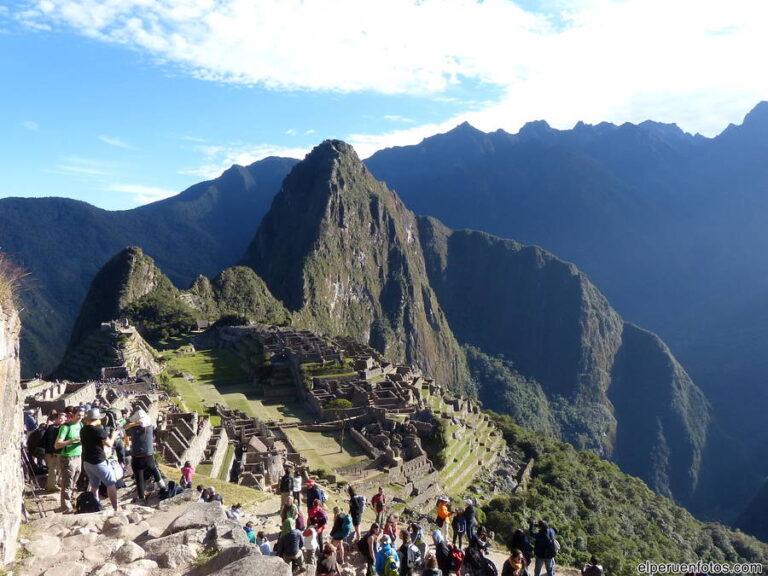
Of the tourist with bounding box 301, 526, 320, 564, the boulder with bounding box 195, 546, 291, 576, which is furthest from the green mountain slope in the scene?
the boulder with bounding box 195, 546, 291, 576

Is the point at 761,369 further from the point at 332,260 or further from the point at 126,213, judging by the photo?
the point at 126,213

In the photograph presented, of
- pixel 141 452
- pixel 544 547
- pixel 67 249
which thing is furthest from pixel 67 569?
pixel 67 249

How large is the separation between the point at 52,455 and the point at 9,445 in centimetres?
208

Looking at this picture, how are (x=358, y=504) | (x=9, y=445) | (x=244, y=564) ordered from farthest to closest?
1. (x=358, y=504)
2. (x=9, y=445)
3. (x=244, y=564)

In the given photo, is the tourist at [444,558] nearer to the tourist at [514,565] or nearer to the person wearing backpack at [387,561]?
the person wearing backpack at [387,561]

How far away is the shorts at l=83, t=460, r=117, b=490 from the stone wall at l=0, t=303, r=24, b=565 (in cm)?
87

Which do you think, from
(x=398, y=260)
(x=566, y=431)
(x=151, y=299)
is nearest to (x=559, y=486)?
(x=151, y=299)

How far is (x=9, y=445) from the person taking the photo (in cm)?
701

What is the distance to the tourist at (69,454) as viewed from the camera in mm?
8133

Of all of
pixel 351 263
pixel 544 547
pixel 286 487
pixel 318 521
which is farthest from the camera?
pixel 351 263

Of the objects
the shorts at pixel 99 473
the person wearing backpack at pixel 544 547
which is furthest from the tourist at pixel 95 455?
the person wearing backpack at pixel 544 547

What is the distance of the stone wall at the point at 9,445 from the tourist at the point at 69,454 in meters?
0.57

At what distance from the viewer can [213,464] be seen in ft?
63.1

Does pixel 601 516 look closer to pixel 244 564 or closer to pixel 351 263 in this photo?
pixel 244 564
